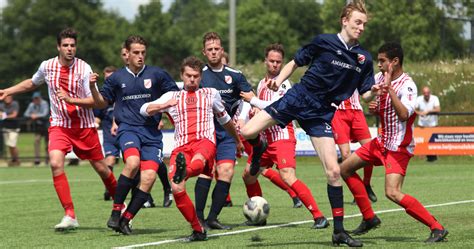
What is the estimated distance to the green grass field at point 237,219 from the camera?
9492 millimetres

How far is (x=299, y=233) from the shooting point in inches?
400

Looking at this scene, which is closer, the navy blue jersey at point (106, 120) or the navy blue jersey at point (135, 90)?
the navy blue jersey at point (135, 90)

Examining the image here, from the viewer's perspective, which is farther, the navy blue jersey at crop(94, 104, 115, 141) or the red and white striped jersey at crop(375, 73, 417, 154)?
the navy blue jersey at crop(94, 104, 115, 141)

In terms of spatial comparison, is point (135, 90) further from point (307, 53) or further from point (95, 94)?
point (307, 53)

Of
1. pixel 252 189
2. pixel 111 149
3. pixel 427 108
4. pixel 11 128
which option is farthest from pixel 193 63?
pixel 11 128

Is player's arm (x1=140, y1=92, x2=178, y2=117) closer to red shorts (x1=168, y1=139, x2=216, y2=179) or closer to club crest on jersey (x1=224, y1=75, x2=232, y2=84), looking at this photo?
red shorts (x1=168, y1=139, x2=216, y2=179)

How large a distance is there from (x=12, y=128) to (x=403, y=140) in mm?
21560

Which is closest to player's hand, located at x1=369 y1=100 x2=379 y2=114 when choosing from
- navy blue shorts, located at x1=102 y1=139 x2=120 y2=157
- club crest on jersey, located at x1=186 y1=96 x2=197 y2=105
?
club crest on jersey, located at x1=186 y1=96 x2=197 y2=105

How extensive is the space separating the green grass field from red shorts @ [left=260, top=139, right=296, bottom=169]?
27.3 inches

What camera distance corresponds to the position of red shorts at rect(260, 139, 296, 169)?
1156 cm

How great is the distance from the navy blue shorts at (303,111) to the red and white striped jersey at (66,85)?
2.88 metres

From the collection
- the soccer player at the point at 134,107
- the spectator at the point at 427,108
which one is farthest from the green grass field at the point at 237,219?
the spectator at the point at 427,108

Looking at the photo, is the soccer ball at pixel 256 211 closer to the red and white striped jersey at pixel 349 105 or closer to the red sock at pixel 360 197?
the red sock at pixel 360 197

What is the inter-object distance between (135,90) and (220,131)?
106 centimetres
